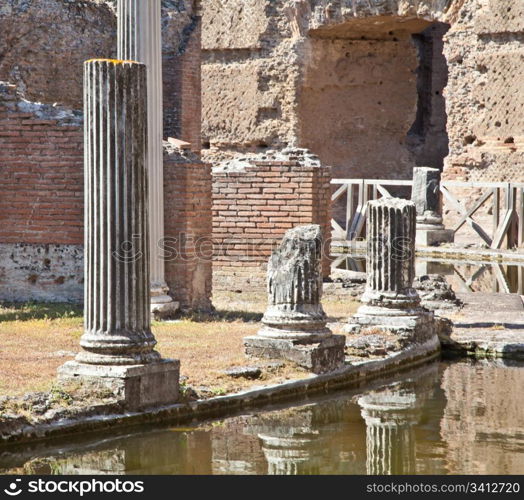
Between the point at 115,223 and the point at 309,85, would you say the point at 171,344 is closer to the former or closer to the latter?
the point at 115,223

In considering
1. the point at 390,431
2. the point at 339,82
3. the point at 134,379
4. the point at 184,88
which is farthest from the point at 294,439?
the point at 339,82

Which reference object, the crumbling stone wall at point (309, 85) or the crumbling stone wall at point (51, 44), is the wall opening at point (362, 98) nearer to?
the crumbling stone wall at point (309, 85)

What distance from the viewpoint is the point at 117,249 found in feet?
23.0

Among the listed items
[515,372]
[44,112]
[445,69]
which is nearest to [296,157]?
[44,112]

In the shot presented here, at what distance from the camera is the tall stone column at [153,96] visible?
1041cm

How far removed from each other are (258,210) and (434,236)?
294 inches

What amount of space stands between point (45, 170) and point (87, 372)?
469 cm

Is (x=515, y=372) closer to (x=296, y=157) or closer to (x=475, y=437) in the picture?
Result: (x=475, y=437)

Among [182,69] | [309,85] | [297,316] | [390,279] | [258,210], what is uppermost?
[309,85]

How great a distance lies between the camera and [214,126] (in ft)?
79.7

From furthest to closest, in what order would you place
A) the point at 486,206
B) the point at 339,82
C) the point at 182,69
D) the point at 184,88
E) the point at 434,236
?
the point at 339,82 < the point at 486,206 < the point at 434,236 < the point at 184,88 < the point at 182,69

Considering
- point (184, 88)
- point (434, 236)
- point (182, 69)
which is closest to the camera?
point (182, 69)

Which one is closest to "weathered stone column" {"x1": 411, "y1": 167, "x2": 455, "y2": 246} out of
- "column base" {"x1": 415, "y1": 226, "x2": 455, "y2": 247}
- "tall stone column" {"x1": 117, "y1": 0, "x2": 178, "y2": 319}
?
"column base" {"x1": 415, "y1": 226, "x2": 455, "y2": 247}

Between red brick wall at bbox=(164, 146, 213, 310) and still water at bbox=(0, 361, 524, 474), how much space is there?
10.2ft
